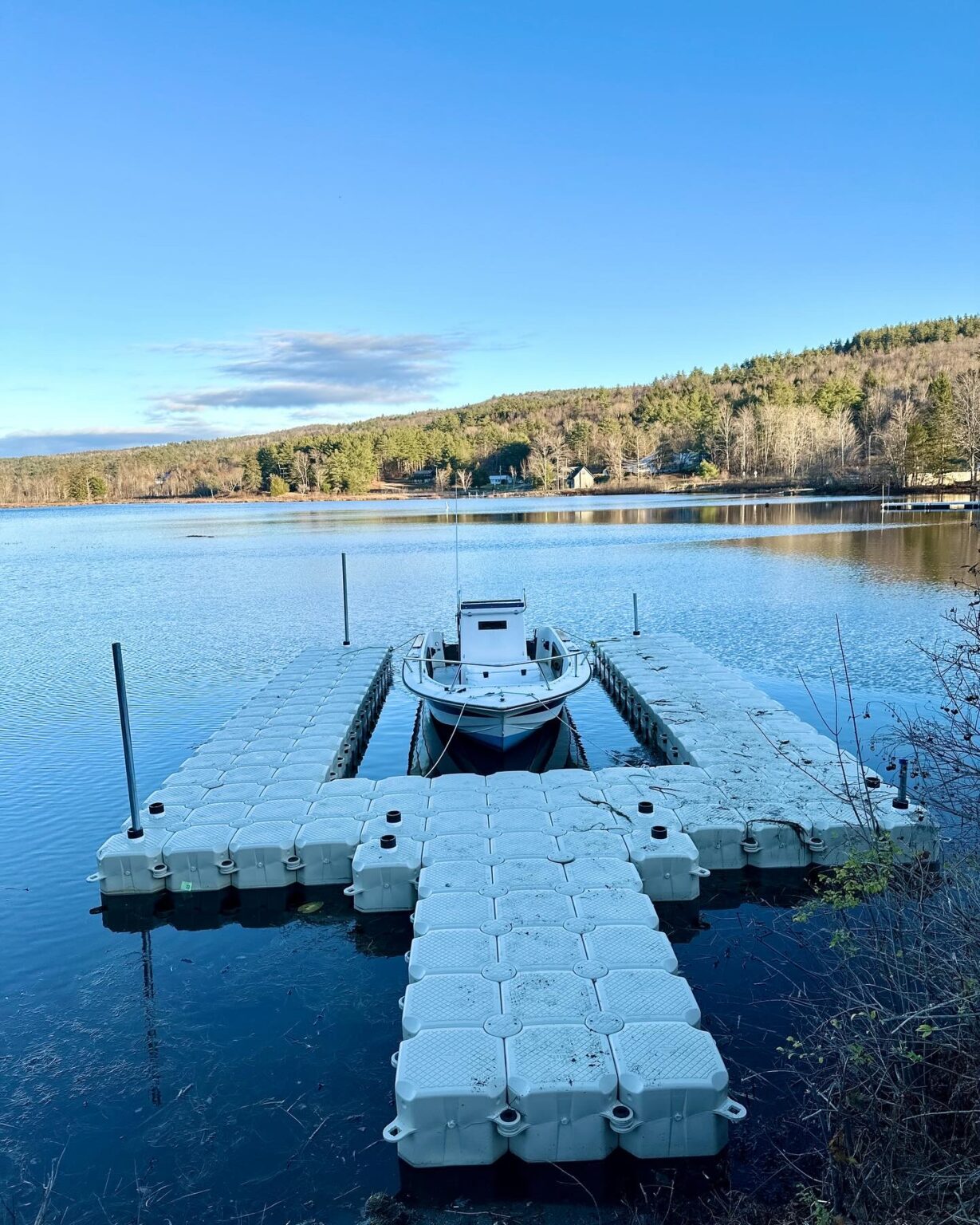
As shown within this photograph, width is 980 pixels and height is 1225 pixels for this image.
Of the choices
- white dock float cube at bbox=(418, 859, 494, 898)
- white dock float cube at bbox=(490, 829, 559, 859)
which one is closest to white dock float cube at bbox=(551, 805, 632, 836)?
white dock float cube at bbox=(490, 829, 559, 859)

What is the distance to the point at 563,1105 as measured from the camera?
5129mm

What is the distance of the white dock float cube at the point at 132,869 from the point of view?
29.4ft

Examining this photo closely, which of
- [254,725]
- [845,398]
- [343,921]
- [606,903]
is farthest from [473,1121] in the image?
[845,398]

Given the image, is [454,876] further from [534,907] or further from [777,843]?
[777,843]

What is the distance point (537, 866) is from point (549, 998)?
223cm

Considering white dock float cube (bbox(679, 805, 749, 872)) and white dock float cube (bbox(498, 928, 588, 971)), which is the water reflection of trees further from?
white dock float cube (bbox(498, 928, 588, 971))

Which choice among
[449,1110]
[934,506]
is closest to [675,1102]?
[449,1110]

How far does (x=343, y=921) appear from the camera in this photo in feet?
28.5

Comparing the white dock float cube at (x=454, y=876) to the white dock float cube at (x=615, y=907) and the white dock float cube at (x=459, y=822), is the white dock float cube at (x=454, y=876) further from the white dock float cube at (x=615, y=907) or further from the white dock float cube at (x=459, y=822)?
the white dock float cube at (x=615, y=907)

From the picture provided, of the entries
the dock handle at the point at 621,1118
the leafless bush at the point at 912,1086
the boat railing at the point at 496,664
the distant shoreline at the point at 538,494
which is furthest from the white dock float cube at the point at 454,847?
the distant shoreline at the point at 538,494

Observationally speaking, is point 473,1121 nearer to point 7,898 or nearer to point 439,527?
point 7,898

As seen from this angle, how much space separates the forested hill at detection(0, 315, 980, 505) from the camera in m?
89.4

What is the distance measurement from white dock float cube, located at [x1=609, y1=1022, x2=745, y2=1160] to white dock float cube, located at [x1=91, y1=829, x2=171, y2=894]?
582 centimetres

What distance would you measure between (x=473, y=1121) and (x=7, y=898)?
7.13 m
